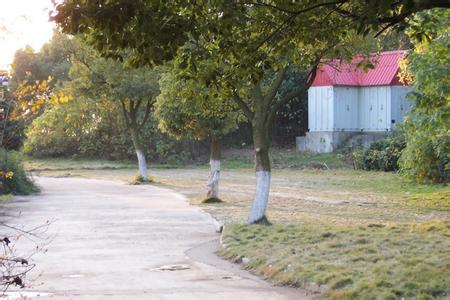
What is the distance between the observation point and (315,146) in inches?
1766

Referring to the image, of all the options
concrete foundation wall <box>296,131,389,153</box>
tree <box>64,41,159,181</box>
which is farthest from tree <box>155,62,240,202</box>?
concrete foundation wall <box>296,131,389,153</box>

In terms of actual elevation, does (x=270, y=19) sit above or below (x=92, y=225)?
above

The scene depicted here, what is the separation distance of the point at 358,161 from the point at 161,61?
103 ft

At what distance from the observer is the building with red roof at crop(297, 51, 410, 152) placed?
42.3m

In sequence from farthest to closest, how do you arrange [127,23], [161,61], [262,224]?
[262,224], [161,61], [127,23]

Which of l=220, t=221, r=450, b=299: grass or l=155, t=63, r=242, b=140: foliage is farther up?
l=155, t=63, r=242, b=140: foliage

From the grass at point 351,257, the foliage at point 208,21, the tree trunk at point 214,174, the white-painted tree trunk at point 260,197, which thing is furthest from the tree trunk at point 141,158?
the foliage at point 208,21

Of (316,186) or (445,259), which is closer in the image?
(445,259)

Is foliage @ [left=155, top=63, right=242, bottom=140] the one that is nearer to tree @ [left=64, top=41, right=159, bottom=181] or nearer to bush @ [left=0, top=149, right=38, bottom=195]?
tree @ [left=64, top=41, right=159, bottom=181]

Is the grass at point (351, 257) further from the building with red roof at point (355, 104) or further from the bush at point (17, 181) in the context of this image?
the building with red roof at point (355, 104)

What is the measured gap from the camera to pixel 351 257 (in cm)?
1061

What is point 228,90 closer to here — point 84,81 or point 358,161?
point 84,81

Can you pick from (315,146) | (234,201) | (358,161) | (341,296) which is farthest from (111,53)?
(315,146)

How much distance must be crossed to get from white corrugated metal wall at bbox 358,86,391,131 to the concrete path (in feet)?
70.6
